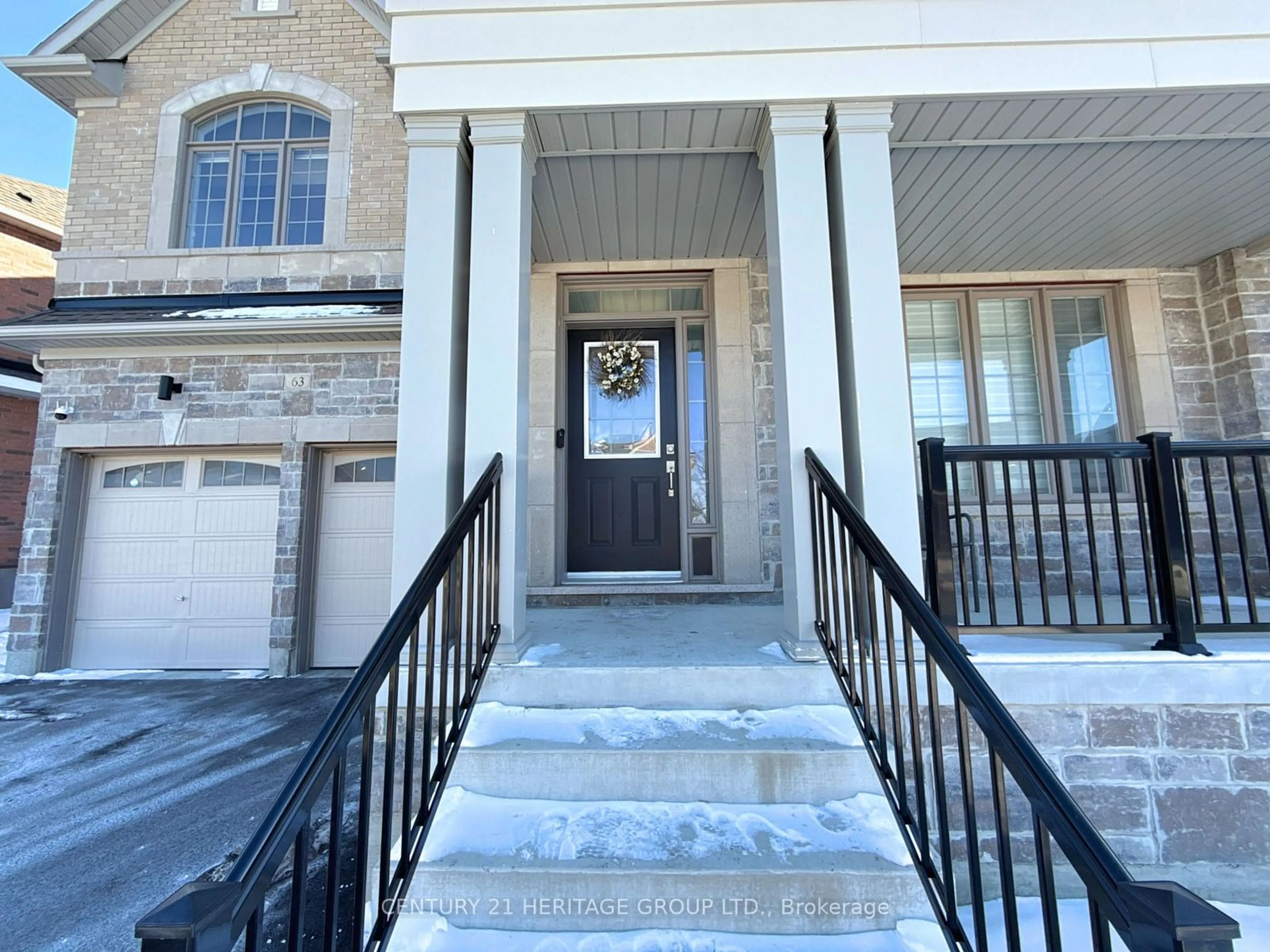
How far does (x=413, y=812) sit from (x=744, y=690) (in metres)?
1.20

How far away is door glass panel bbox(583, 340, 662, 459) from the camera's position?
4488 mm

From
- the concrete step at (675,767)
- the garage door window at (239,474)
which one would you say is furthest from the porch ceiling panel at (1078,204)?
the garage door window at (239,474)

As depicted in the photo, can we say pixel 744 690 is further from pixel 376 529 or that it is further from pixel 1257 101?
pixel 376 529

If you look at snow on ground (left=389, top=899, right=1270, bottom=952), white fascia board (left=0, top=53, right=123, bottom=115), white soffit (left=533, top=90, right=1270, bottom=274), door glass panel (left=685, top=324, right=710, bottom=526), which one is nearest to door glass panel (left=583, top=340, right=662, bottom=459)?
door glass panel (left=685, top=324, right=710, bottom=526)

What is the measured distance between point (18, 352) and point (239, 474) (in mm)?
6234

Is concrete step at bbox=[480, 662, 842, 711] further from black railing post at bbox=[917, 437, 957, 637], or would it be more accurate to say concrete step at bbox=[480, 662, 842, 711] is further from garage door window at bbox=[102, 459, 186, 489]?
garage door window at bbox=[102, 459, 186, 489]

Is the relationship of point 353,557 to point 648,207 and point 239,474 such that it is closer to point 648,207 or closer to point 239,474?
point 239,474

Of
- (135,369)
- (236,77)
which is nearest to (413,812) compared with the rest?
(135,369)

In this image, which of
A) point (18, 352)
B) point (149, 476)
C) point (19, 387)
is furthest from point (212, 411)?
point (18, 352)

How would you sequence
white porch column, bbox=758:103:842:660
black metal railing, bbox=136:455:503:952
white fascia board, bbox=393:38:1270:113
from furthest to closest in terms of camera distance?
white fascia board, bbox=393:38:1270:113 → white porch column, bbox=758:103:842:660 → black metal railing, bbox=136:455:503:952

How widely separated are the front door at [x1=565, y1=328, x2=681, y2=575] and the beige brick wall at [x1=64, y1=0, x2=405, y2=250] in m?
2.56

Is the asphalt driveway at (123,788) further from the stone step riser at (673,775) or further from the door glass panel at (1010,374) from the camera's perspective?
the door glass panel at (1010,374)

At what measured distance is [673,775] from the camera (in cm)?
191

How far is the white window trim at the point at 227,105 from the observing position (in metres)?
5.57
